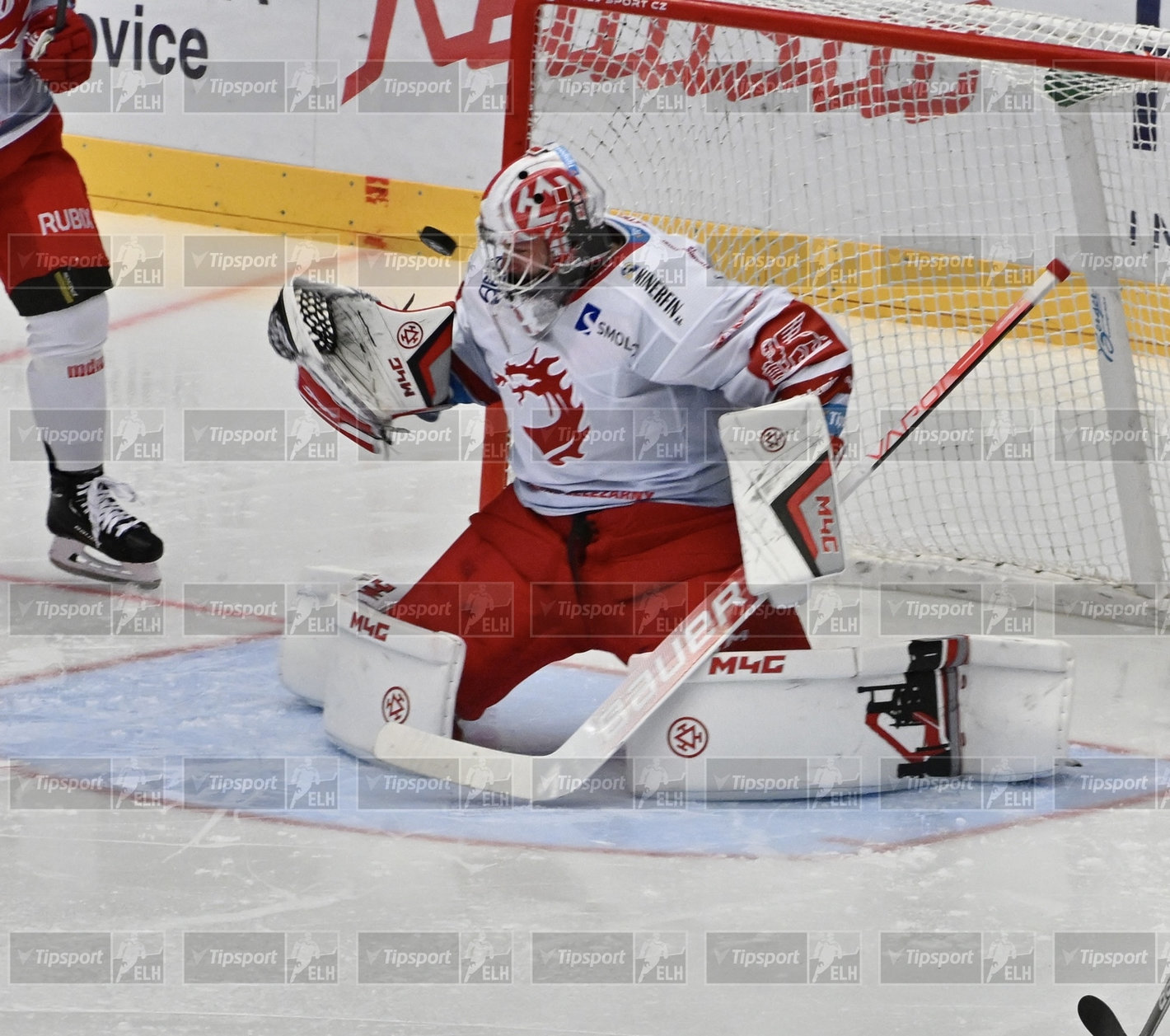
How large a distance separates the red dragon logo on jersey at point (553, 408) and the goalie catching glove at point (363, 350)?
28cm

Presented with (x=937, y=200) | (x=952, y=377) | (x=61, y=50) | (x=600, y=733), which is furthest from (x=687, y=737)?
(x=937, y=200)

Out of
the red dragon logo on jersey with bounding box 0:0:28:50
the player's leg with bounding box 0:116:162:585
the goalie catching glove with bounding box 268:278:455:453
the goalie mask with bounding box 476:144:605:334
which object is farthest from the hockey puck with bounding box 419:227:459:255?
the red dragon logo on jersey with bounding box 0:0:28:50

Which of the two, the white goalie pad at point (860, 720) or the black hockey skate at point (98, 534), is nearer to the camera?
the white goalie pad at point (860, 720)

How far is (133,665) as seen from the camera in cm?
410

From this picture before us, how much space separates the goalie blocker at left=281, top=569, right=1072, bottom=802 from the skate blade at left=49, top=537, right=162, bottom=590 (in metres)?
1.30

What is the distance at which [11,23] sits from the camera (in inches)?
182

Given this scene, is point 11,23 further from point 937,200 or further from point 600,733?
point 937,200

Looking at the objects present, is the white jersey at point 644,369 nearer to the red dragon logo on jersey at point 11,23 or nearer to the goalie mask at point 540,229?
the goalie mask at point 540,229

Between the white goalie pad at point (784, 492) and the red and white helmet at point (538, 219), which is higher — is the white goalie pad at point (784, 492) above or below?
below

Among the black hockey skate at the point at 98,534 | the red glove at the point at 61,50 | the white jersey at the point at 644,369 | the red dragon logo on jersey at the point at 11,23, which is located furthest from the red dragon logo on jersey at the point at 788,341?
the red dragon logo on jersey at the point at 11,23

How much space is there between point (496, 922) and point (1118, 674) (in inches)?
73.0

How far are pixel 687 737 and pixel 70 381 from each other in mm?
2119

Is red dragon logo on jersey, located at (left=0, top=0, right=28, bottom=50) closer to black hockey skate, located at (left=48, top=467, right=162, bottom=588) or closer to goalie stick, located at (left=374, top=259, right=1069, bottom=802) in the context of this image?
black hockey skate, located at (left=48, top=467, right=162, bottom=588)

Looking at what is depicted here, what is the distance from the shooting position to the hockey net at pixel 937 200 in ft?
13.8
